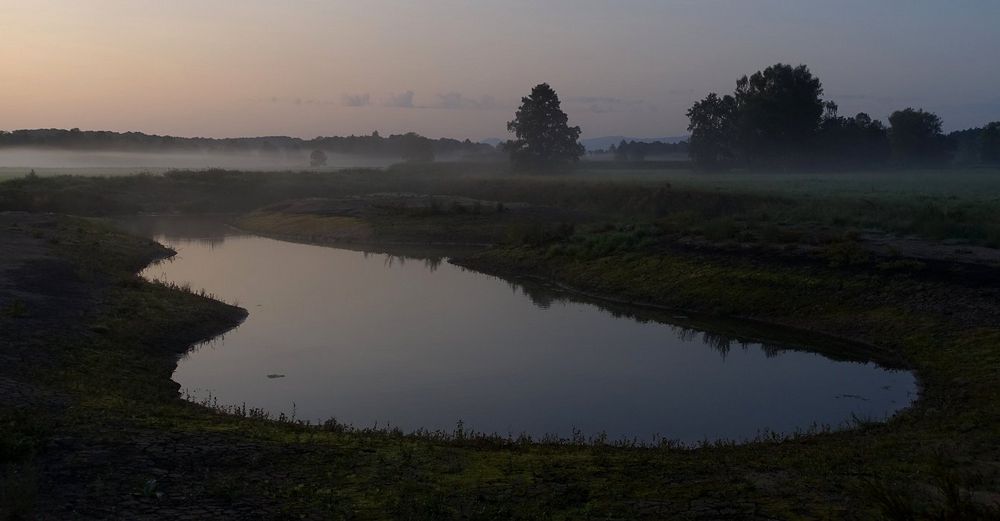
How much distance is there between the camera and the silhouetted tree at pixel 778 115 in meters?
103

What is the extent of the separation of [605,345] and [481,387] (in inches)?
244

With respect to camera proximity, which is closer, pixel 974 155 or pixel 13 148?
pixel 974 155

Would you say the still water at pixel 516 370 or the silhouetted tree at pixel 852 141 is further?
the silhouetted tree at pixel 852 141

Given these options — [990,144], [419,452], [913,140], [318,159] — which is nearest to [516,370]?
[419,452]

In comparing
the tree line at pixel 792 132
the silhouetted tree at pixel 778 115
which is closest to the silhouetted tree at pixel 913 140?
the tree line at pixel 792 132

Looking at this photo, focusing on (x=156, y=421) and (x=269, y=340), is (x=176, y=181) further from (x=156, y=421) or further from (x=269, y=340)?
(x=156, y=421)

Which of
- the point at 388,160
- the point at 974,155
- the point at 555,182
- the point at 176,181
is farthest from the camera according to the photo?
the point at 388,160

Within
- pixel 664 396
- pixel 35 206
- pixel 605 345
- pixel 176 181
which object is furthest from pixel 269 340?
pixel 176 181

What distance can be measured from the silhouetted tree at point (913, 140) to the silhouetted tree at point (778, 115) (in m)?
24.6

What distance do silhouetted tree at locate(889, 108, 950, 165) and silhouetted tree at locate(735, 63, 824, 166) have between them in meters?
24.6

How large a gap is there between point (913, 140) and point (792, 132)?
31.0m

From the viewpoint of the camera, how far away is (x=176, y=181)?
89.7 m

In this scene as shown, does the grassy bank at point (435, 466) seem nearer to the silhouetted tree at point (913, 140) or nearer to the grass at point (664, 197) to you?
the grass at point (664, 197)

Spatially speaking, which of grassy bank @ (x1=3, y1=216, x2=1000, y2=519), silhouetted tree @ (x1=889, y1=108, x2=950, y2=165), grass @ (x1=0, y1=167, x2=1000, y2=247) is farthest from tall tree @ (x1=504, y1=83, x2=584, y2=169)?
grassy bank @ (x1=3, y1=216, x2=1000, y2=519)
